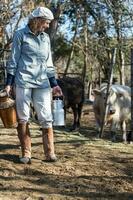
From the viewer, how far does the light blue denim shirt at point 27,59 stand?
632cm

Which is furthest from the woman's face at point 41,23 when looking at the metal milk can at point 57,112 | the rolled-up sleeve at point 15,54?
the metal milk can at point 57,112

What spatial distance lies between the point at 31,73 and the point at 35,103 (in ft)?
1.37

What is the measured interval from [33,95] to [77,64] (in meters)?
36.6

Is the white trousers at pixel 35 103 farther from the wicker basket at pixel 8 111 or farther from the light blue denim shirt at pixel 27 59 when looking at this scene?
the wicker basket at pixel 8 111

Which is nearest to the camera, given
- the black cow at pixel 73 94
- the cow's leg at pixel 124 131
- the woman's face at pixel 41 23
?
the woman's face at pixel 41 23

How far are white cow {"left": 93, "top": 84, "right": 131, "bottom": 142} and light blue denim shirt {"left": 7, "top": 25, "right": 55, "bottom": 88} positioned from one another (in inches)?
185

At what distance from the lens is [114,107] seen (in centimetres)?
1127

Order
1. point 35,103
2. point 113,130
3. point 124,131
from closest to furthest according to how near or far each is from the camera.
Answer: point 35,103, point 113,130, point 124,131

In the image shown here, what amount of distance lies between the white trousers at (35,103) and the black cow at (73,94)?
6809 millimetres

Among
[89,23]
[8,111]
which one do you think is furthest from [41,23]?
[89,23]

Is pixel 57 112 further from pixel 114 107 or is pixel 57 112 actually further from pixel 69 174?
pixel 114 107

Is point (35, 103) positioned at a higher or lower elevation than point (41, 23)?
lower

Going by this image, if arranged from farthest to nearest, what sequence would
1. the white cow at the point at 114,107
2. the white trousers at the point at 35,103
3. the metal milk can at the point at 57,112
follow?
the white cow at the point at 114,107 → the metal milk can at the point at 57,112 → the white trousers at the point at 35,103

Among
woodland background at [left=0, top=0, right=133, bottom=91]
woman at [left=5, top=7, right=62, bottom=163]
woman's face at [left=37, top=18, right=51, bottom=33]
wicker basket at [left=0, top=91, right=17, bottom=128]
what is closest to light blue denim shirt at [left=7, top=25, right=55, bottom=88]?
woman at [left=5, top=7, right=62, bottom=163]
